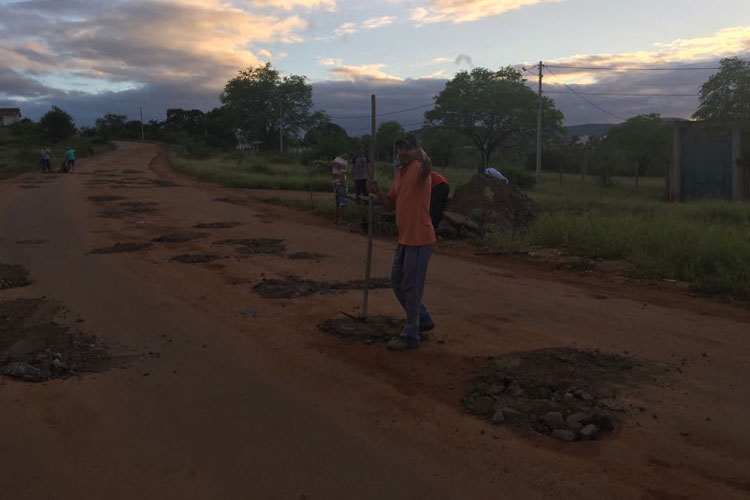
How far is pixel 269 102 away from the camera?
72.8 metres

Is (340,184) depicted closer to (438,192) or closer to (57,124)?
(438,192)

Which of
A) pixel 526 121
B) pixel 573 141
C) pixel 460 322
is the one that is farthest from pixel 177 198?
pixel 573 141

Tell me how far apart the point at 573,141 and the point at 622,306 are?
49642 millimetres

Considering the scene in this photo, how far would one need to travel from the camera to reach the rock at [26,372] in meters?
4.50

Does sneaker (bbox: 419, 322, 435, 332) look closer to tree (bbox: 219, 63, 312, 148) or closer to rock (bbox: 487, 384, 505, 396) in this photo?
rock (bbox: 487, 384, 505, 396)

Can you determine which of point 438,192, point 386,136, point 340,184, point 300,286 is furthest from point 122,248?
point 386,136

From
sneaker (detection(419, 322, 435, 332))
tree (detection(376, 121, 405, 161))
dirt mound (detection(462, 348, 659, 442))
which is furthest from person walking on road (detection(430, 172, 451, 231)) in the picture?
tree (detection(376, 121, 405, 161))

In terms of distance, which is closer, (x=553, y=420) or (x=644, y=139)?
(x=553, y=420)

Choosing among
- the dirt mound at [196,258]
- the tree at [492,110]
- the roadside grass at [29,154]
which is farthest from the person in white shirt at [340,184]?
the tree at [492,110]

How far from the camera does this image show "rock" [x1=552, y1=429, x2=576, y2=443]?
11.7 feet

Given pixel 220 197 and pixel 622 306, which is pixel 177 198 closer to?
pixel 220 197

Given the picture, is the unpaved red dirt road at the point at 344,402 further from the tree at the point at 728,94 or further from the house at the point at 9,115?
the house at the point at 9,115

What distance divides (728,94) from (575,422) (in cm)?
2220

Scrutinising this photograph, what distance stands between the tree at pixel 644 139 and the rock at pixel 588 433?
30533 mm
